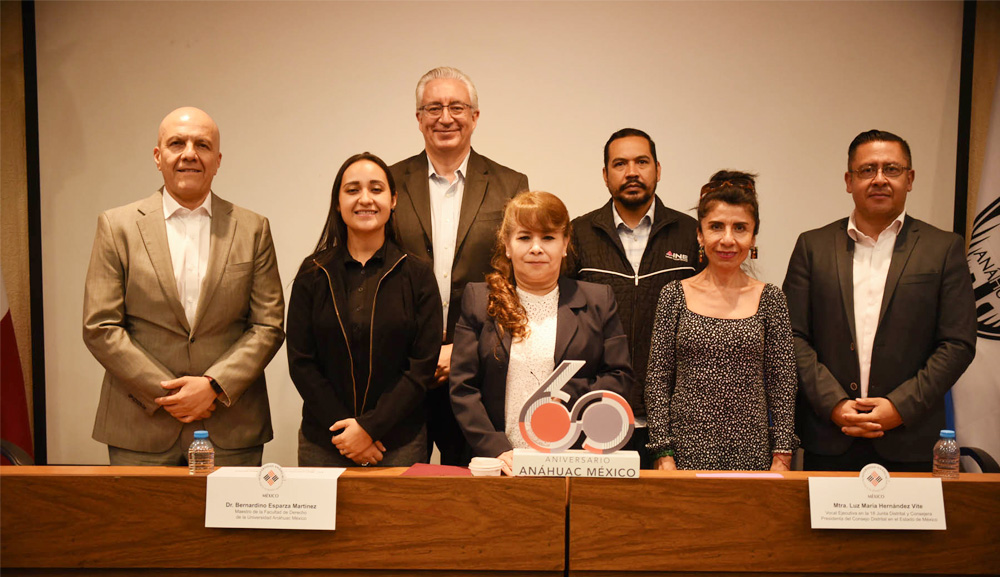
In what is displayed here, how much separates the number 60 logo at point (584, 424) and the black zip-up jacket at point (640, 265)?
0.79 meters

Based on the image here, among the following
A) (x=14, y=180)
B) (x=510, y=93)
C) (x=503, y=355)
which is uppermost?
(x=510, y=93)

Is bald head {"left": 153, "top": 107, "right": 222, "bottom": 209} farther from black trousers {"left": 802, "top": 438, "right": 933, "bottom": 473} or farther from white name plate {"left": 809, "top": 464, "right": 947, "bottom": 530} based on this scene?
black trousers {"left": 802, "top": 438, "right": 933, "bottom": 473}

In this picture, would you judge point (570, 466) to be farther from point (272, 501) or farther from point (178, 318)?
point (178, 318)

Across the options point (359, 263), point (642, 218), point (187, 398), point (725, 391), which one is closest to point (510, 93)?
point (642, 218)

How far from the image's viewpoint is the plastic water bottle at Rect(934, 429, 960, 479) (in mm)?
2021

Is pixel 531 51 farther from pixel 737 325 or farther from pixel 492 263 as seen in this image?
pixel 737 325

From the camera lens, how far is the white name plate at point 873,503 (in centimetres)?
191

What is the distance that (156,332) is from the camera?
260cm

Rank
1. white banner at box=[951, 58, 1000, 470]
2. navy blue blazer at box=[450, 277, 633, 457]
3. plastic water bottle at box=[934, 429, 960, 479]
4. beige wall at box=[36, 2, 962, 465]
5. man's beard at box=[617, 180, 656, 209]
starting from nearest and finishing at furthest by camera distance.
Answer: plastic water bottle at box=[934, 429, 960, 479]
navy blue blazer at box=[450, 277, 633, 457]
man's beard at box=[617, 180, 656, 209]
white banner at box=[951, 58, 1000, 470]
beige wall at box=[36, 2, 962, 465]

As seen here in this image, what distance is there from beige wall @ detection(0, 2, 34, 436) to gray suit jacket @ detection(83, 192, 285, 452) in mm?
1704

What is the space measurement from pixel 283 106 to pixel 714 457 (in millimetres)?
2729

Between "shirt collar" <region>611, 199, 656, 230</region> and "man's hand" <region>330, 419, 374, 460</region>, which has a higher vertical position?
"shirt collar" <region>611, 199, 656, 230</region>

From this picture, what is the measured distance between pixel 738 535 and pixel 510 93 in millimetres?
2576

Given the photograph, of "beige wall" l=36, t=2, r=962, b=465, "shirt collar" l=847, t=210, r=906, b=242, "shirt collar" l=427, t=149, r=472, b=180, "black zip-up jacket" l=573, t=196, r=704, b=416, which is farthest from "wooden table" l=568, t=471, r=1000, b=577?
"beige wall" l=36, t=2, r=962, b=465
